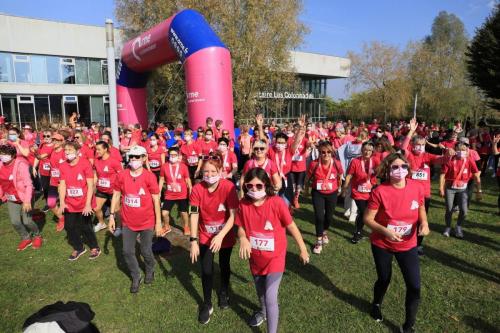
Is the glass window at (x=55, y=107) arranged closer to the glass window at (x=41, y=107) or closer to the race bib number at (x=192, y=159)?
the glass window at (x=41, y=107)

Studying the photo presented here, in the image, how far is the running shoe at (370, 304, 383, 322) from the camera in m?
3.90

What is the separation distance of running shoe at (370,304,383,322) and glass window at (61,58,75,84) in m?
27.4

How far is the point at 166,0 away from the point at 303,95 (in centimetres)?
2264

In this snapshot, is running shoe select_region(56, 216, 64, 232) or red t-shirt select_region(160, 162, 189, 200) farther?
running shoe select_region(56, 216, 64, 232)

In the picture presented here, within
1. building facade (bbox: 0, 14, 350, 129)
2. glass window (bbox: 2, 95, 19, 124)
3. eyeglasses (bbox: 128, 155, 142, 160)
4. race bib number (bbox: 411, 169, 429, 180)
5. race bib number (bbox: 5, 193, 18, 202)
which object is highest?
building facade (bbox: 0, 14, 350, 129)

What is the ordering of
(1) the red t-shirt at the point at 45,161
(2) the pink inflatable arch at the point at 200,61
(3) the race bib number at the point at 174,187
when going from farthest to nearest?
1. (2) the pink inflatable arch at the point at 200,61
2. (1) the red t-shirt at the point at 45,161
3. (3) the race bib number at the point at 174,187

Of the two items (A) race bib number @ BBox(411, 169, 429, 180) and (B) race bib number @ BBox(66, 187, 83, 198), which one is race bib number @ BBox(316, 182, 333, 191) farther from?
(B) race bib number @ BBox(66, 187, 83, 198)

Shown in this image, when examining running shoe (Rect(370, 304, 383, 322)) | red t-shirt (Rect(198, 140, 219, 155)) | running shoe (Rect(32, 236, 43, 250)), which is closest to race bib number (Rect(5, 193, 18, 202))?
running shoe (Rect(32, 236, 43, 250))

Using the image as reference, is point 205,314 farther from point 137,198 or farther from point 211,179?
point 137,198

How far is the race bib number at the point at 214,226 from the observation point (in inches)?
153

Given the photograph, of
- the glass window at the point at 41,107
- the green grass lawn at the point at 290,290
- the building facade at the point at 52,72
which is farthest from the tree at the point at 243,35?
the green grass lawn at the point at 290,290

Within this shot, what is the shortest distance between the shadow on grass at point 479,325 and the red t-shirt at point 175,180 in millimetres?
4833

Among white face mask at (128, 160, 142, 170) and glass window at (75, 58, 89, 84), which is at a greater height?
glass window at (75, 58, 89, 84)

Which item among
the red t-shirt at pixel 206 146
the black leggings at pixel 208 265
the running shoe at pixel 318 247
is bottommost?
the running shoe at pixel 318 247
